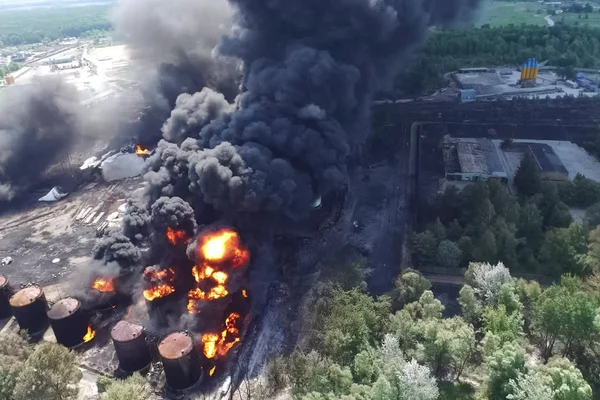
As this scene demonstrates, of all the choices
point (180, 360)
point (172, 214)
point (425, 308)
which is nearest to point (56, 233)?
point (172, 214)

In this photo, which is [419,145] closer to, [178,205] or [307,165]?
[307,165]

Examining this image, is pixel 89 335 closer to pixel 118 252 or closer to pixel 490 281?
pixel 118 252

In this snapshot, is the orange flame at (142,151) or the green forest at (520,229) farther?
the orange flame at (142,151)

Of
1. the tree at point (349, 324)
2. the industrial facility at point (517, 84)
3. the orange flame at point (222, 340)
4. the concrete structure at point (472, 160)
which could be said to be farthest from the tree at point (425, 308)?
the industrial facility at point (517, 84)

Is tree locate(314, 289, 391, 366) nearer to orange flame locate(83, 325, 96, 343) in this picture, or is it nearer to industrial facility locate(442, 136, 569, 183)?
orange flame locate(83, 325, 96, 343)

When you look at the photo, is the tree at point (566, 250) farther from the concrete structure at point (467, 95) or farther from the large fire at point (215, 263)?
the concrete structure at point (467, 95)
